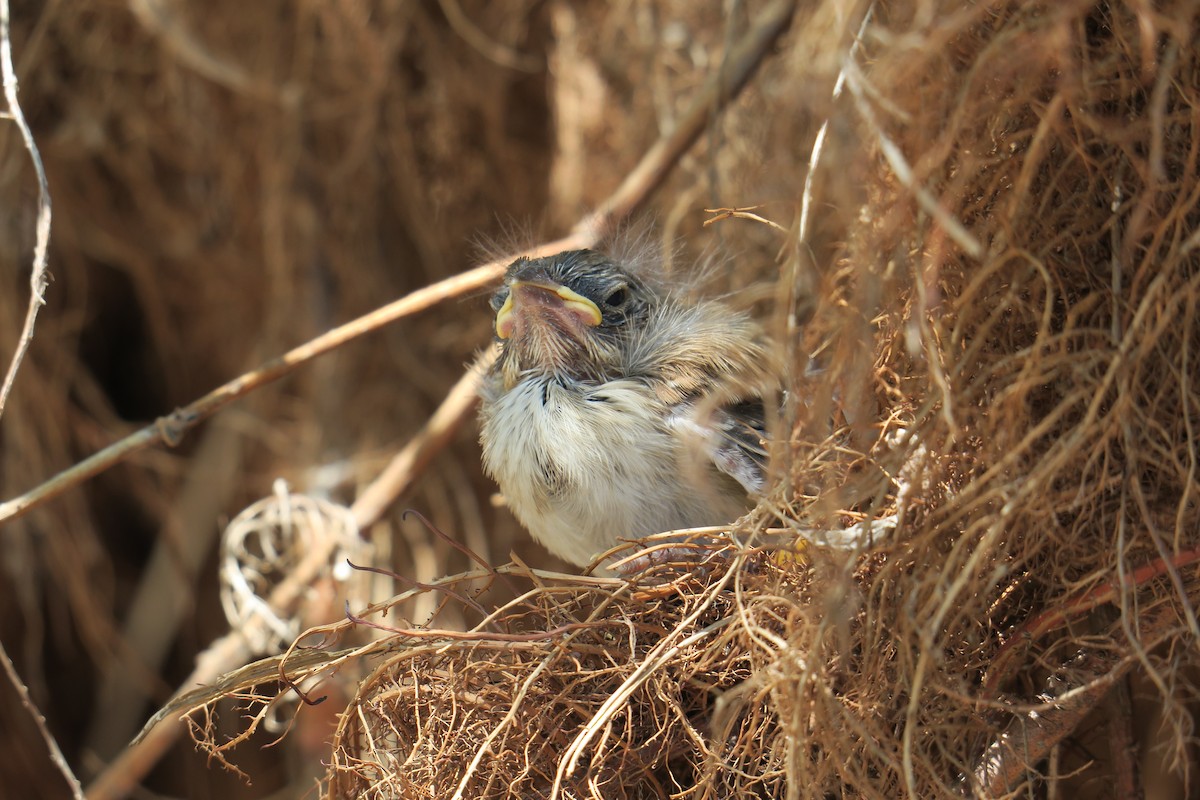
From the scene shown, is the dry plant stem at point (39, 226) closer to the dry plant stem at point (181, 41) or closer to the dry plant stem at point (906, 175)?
the dry plant stem at point (181, 41)

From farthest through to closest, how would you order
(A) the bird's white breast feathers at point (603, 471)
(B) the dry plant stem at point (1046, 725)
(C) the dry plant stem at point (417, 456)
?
(C) the dry plant stem at point (417, 456), (A) the bird's white breast feathers at point (603, 471), (B) the dry plant stem at point (1046, 725)

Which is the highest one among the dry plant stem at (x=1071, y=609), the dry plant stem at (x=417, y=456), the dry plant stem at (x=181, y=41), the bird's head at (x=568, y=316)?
the dry plant stem at (x=181, y=41)

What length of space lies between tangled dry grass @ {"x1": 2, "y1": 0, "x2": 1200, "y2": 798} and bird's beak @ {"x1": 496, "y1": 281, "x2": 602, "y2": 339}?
394 millimetres

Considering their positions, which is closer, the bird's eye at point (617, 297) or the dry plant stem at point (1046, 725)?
the dry plant stem at point (1046, 725)

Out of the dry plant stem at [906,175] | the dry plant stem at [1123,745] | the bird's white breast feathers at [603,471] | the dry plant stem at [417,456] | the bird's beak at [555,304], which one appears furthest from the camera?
the dry plant stem at [417,456]

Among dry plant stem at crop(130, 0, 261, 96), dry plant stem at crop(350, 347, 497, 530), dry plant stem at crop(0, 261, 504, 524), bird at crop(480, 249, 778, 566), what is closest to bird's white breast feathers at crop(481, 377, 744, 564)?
bird at crop(480, 249, 778, 566)

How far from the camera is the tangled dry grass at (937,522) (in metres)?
0.90

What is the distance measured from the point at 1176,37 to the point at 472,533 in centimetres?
161

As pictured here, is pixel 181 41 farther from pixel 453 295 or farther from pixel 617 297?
pixel 617 297

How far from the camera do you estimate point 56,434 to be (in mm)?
2152

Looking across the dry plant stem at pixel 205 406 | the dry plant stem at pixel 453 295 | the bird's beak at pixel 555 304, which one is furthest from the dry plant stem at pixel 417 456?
the bird's beak at pixel 555 304

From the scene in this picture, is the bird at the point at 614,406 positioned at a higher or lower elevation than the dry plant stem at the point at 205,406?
lower

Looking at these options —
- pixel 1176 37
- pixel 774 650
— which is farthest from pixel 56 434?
pixel 1176 37

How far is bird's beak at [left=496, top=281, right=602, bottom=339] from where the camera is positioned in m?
1.45
